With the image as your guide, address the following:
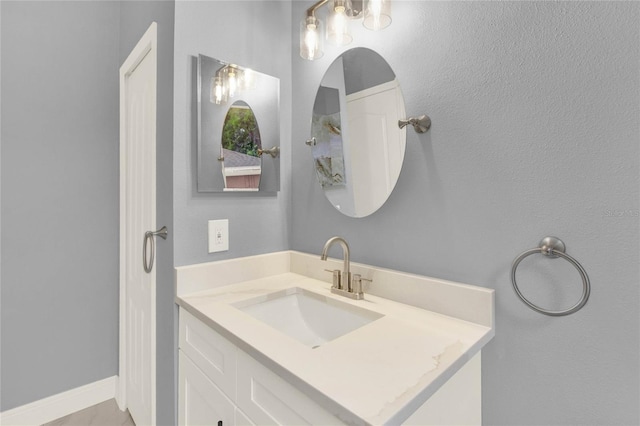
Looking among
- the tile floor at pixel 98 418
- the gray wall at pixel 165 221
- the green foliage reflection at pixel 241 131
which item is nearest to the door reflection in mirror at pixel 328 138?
the green foliage reflection at pixel 241 131

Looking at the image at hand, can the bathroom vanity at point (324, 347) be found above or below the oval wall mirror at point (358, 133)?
below

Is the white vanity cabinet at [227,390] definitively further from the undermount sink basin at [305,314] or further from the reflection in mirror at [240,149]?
the reflection in mirror at [240,149]

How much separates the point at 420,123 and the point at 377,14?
413 millimetres

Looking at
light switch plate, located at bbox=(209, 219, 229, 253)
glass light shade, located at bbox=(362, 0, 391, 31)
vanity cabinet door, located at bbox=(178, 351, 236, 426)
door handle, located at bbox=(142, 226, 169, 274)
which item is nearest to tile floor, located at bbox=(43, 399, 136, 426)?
vanity cabinet door, located at bbox=(178, 351, 236, 426)

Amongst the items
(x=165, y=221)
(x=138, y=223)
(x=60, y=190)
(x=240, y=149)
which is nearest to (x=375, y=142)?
(x=240, y=149)

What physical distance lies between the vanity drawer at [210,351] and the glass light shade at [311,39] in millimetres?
1107

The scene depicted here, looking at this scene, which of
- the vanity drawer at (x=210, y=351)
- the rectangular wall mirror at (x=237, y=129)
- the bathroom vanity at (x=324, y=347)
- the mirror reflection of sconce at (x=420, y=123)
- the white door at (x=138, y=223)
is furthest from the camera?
the white door at (x=138, y=223)

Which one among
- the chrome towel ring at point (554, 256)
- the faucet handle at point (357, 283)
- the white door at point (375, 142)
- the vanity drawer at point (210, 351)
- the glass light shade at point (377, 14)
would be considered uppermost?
the glass light shade at point (377, 14)

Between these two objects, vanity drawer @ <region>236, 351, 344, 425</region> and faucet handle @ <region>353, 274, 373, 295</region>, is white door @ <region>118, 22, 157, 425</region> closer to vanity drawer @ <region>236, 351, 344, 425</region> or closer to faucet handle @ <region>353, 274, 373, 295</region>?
vanity drawer @ <region>236, 351, 344, 425</region>

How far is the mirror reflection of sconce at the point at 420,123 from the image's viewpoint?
3.25ft

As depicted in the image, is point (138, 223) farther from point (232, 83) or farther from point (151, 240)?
point (232, 83)

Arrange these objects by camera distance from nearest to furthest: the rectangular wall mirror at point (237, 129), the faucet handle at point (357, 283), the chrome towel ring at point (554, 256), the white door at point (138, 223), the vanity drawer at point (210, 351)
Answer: the chrome towel ring at point (554, 256), the vanity drawer at point (210, 351), the faucet handle at point (357, 283), the rectangular wall mirror at point (237, 129), the white door at point (138, 223)

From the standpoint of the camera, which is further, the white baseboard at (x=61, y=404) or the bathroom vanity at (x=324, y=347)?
the white baseboard at (x=61, y=404)

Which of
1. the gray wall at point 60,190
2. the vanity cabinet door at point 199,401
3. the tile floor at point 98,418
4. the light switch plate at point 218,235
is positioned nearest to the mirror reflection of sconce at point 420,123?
the light switch plate at point 218,235
